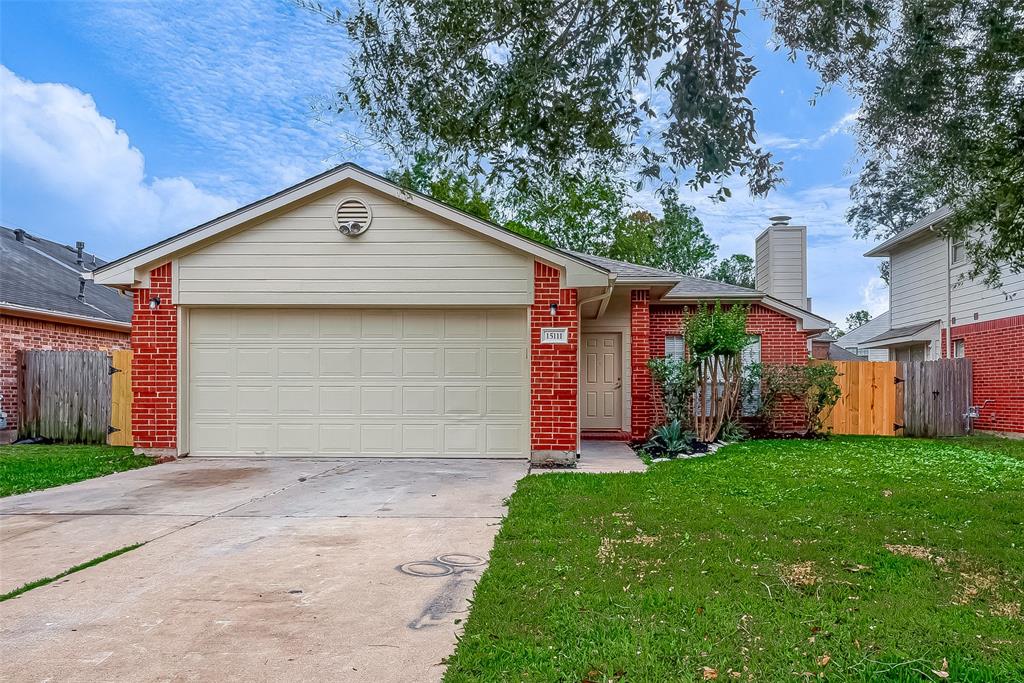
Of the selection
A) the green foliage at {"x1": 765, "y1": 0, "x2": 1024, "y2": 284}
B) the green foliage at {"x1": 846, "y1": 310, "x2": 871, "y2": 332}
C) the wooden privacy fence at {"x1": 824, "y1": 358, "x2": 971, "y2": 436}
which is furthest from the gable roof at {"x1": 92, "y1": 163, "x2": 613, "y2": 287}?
the green foliage at {"x1": 846, "y1": 310, "x2": 871, "y2": 332}

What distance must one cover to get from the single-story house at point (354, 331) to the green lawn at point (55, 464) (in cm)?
61

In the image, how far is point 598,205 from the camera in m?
22.5

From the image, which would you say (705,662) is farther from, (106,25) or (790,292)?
(790,292)

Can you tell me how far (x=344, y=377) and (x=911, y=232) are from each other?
13.5 m

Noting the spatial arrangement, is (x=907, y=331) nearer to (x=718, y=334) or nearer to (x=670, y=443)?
(x=718, y=334)

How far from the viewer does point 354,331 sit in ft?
30.3

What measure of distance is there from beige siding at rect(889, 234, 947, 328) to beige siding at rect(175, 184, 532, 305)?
11.4 metres

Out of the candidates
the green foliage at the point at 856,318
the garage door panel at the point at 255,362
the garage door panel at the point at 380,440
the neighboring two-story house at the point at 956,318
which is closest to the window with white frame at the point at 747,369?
the neighboring two-story house at the point at 956,318

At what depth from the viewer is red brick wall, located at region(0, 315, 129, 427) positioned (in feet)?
37.4

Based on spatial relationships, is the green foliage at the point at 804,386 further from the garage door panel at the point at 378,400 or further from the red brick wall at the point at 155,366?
the red brick wall at the point at 155,366

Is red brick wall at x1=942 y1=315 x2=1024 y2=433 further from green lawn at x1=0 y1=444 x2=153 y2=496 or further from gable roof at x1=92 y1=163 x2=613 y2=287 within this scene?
green lawn at x1=0 y1=444 x2=153 y2=496

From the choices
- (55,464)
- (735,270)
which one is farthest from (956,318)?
(735,270)

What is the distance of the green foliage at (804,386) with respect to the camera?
446 inches

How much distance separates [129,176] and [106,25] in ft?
16.9
